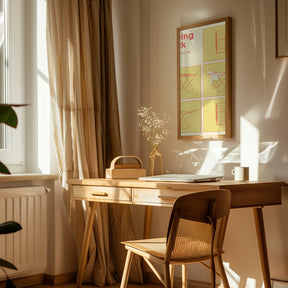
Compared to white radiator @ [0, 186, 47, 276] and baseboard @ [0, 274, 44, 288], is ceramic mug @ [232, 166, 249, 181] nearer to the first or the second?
white radiator @ [0, 186, 47, 276]

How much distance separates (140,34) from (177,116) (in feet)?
2.23

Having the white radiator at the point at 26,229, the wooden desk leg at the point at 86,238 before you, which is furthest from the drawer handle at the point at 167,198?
the white radiator at the point at 26,229

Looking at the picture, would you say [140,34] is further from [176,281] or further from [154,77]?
[176,281]

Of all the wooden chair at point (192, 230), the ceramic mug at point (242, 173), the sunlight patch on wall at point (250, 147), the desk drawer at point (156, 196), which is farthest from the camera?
the sunlight patch on wall at point (250, 147)

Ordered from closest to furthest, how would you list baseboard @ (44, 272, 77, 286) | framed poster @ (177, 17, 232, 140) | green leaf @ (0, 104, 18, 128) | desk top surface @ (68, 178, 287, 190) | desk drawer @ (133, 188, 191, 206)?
green leaf @ (0, 104, 18, 128), desk top surface @ (68, 178, 287, 190), desk drawer @ (133, 188, 191, 206), framed poster @ (177, 17, 232, 140), baseboard @ (44, 272, 77, 286)

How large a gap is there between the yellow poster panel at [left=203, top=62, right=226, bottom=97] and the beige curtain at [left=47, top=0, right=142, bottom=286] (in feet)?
2.21

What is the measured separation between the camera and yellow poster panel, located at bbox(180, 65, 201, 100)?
316 centimetres

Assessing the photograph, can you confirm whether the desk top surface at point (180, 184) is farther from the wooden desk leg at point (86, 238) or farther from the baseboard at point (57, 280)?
the baseboard at point (57, 280)

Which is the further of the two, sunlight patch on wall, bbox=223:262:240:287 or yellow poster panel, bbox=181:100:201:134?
yellow poster panel, bbox=181:100:201:134

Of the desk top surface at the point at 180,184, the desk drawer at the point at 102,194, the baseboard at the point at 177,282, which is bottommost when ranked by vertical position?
the baseboard at the point at 177,282

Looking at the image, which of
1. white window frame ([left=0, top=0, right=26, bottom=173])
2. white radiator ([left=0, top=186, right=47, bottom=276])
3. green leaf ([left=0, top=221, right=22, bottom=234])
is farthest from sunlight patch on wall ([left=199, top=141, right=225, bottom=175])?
green leaf ([left=0, top=221, right=22, bottom=234])

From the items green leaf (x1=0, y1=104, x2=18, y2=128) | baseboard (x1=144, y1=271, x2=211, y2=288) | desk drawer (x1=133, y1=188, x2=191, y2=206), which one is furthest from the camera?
baseboard (x1=144, y1=271, x2=211, y2=288)

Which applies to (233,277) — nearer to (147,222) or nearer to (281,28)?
(147,222)

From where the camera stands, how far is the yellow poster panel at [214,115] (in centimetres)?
304
